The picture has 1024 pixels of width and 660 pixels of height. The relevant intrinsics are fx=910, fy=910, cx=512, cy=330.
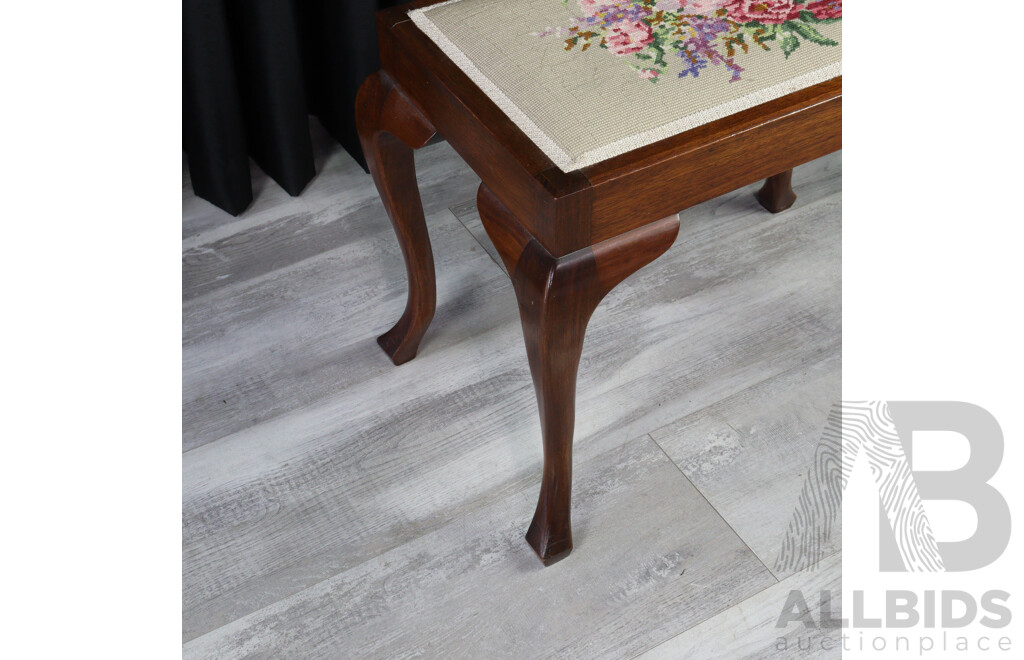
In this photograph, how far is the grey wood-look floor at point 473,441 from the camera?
100 cm

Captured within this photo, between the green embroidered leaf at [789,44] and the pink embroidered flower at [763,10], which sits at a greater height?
the pink embroidered flower at [763,10]

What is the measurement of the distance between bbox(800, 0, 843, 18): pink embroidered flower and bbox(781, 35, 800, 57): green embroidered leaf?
53 millimetres

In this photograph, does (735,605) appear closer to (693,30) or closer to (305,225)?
(693,30)

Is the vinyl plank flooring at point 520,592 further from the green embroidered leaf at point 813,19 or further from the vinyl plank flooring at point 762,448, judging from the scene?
the green embroidered leaf at point 813,19

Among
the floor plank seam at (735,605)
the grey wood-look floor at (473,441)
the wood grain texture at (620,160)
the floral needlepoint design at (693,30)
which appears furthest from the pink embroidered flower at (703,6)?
the floor plank seam at (735,605)

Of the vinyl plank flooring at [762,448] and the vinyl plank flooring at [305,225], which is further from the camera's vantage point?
the vinyl plank flooring at [305,225]

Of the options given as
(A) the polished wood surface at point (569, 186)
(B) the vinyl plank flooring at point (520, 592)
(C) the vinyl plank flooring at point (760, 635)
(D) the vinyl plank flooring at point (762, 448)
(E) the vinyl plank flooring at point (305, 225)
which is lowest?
(C) the vinyl plank flooring at point (760, 635)

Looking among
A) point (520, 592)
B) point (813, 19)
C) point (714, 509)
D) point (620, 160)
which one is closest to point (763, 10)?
point (813, 19)

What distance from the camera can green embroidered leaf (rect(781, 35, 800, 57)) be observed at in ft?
2.87

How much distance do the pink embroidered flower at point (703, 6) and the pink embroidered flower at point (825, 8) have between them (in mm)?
87

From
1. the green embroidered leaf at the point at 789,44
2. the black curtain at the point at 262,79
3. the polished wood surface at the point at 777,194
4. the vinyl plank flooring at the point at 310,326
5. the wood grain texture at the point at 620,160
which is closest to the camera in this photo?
the wood grain texture at the point at 620,160

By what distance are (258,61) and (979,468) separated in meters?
1.28

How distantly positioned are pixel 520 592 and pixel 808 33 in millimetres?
663

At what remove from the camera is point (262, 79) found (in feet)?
4.69
